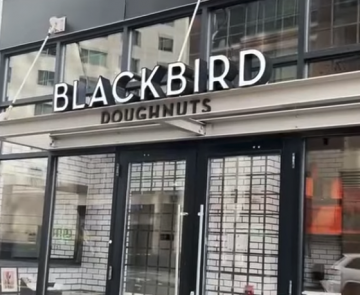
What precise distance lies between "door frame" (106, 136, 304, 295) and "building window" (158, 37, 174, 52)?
1.06 meters

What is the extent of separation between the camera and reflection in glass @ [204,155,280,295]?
5.16 meters

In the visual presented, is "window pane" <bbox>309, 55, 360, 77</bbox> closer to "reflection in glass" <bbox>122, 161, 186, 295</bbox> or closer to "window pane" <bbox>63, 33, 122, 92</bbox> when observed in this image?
"reflection in glass" <bbox>122, 161, 186, 295</bbox>

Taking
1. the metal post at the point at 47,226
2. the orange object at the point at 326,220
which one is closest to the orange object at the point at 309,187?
the orange object at the point at 326,220

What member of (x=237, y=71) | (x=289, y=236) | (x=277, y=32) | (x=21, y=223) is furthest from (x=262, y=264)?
(x=21, y=223)

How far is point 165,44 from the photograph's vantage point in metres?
6.36

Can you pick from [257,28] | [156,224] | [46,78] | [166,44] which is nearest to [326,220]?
[156,224]

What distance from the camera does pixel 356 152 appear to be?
16.0ft

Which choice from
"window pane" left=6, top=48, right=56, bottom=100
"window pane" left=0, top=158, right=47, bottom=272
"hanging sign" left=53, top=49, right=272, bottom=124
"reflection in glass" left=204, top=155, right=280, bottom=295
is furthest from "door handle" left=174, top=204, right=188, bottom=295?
Answer: "window pane" left=6, top=48, right=56, bottom=100

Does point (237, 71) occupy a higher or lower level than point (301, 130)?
higher

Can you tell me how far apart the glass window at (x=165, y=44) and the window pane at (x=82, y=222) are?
1090 mm

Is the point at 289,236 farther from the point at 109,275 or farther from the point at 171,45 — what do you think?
the point at 171,45

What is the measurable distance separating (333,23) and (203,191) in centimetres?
184

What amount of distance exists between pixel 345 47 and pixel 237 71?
0.96m

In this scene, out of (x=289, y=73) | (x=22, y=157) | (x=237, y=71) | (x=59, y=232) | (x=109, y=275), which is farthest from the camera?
(x=22, y=157)
